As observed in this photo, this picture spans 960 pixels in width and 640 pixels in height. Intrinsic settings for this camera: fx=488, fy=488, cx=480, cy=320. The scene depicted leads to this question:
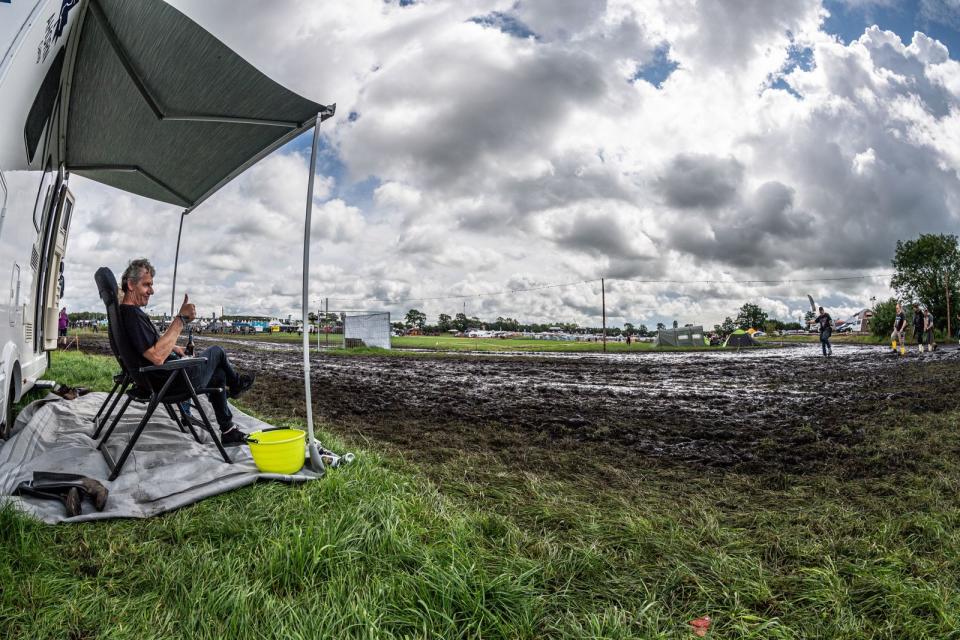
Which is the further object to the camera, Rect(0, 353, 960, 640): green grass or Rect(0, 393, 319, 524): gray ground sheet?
Rect(0, 393, 319, 524): gray ground sheet

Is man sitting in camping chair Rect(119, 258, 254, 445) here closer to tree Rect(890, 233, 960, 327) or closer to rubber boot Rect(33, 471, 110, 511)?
rubber boot Rect(33, 471, 110, 511)

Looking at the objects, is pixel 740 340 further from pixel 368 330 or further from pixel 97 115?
pixel 97 115

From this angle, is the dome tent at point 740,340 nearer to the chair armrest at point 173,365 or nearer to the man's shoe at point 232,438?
the man's shoe at point 232,438

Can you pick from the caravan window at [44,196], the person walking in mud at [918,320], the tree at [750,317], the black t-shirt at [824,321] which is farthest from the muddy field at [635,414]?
the tree at [750,317]

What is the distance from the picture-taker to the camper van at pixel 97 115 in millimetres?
2836

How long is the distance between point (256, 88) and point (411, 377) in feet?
28.9

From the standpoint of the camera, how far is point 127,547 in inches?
86.9

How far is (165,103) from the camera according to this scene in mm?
3805

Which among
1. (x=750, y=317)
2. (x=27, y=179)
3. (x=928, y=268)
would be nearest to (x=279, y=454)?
(x=27, y=179)

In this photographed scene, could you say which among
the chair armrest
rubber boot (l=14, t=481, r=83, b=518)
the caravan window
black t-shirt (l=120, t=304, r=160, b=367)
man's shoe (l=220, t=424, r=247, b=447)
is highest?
the caravan window

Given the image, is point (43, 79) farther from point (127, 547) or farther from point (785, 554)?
point (785, 554)

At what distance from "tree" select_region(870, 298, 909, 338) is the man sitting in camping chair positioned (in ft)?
150

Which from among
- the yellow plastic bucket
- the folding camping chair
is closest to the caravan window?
the folding camping chair

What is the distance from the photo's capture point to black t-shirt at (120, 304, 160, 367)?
3289 millimetres
